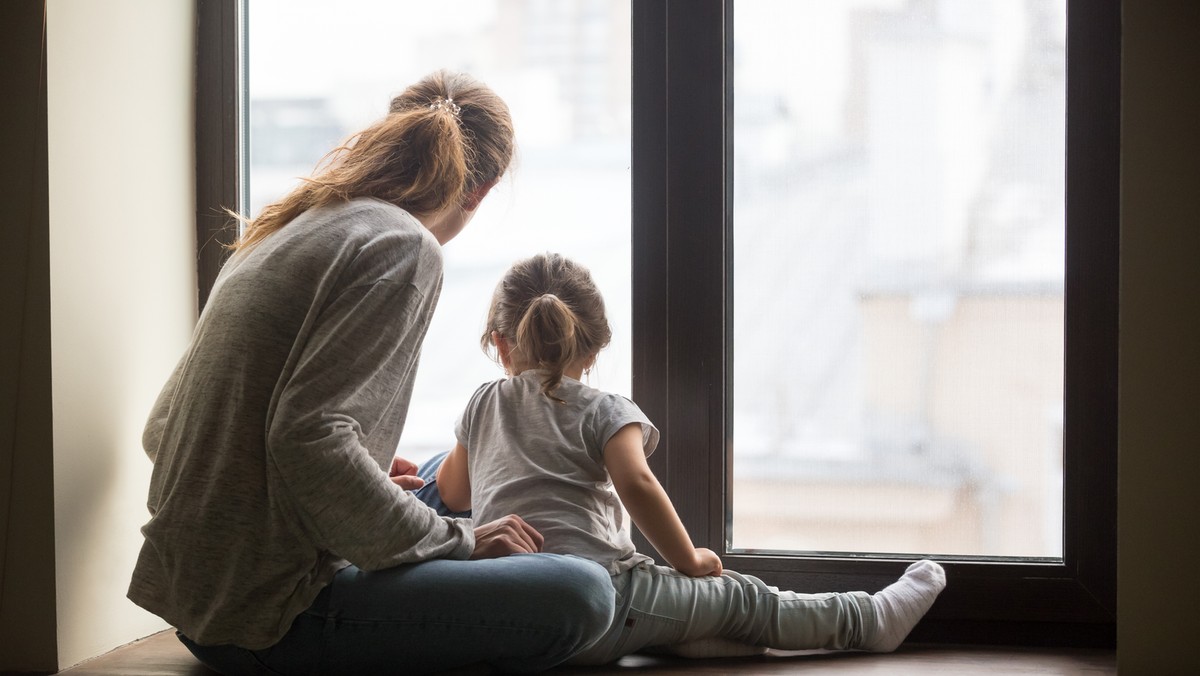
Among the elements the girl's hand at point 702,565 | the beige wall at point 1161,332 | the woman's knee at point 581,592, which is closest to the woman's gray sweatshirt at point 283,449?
the woman's knee at point 581,592

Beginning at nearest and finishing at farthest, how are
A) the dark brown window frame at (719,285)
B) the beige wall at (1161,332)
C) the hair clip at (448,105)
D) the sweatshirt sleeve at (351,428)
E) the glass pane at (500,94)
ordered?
the sweatshirt sleeve at (351,428), the beige wall at (1161,332), the hair clip at (448,105), the dark brown window frame at (719,285), the glass pane at (500,94)

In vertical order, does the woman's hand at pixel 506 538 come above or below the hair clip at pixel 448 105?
below

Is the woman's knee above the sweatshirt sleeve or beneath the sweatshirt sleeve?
beneath

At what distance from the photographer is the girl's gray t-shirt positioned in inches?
55.2

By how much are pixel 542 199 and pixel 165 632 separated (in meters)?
0.93

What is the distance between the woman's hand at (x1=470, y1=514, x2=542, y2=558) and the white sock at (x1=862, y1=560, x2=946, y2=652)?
53 centimetres

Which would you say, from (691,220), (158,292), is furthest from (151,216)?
(691,220)

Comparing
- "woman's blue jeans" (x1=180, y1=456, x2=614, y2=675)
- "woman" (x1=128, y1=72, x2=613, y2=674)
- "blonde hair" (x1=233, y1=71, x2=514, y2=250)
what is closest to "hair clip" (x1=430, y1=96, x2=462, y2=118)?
"blonde hair" (x1=233, y1=71, x2=514, y2=250)

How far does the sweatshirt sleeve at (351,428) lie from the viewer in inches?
44.6

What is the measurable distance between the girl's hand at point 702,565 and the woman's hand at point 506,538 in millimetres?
235

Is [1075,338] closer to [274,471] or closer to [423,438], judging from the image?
[423,438]

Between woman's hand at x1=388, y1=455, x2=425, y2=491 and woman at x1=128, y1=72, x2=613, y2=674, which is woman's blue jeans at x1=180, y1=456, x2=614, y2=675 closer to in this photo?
woman at x1=128, y1=72, x2=613, y2=674

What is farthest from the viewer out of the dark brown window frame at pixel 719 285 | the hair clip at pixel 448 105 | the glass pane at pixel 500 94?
the glass pane at pixel 500 94

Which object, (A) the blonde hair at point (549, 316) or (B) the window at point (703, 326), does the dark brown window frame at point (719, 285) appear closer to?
(B) the window at point (703, 326)
